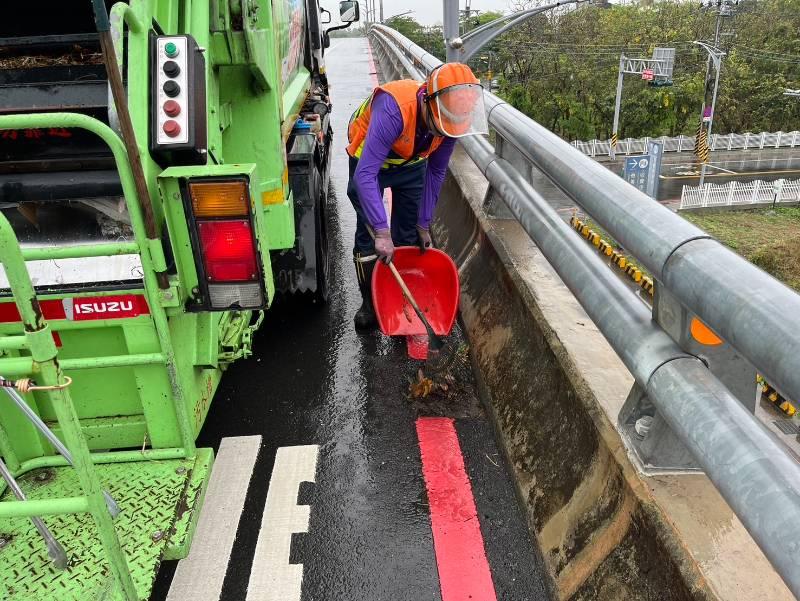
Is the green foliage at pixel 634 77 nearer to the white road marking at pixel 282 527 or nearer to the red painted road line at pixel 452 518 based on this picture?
the red painted road line at pixel 452 518

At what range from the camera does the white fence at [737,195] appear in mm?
32125

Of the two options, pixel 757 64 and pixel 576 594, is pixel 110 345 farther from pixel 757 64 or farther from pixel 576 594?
pixel 757 64

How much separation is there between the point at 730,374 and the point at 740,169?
145 feet

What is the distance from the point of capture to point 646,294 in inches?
856

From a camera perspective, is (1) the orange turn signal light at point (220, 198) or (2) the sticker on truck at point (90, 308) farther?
(2) the sticker on truck at point (90, 308)

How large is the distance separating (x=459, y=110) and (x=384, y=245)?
0.83 metres

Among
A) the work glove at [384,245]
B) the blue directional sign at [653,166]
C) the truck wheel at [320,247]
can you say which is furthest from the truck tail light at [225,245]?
the blue directional sign at [653,166]

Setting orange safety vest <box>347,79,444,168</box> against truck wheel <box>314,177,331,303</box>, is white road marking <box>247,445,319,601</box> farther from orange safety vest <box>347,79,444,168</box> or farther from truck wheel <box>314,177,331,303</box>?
orange safety vest <box>347,79,444,168</box>

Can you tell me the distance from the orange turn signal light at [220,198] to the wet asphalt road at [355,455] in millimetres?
1290

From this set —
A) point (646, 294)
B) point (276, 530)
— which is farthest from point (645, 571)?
point (646, 294)

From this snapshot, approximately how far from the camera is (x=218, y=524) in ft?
8.55

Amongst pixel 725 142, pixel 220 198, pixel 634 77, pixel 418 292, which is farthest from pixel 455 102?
pixel 725 142

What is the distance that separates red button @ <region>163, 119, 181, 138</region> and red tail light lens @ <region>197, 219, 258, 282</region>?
1.24 ft

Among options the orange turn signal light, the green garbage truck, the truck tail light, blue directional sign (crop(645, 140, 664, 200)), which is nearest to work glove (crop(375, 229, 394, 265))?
the green garbage truck
